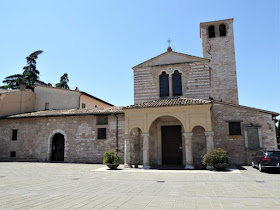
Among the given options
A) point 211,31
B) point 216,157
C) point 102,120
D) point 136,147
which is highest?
point 211,31

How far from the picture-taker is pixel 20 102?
2508cm

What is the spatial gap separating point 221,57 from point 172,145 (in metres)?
14.3

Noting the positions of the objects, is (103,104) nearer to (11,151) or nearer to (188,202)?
(11,151)

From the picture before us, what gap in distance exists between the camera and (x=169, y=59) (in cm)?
1964

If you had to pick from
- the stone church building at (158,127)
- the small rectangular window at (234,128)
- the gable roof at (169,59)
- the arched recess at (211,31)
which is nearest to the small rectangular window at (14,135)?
the stone church building at (158,127)

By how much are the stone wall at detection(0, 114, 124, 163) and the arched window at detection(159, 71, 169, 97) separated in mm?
3981

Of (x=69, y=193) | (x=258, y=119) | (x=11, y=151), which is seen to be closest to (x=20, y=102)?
(x=11, y=151)

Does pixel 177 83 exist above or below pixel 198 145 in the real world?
above

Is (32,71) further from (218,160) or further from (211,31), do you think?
(218,160)

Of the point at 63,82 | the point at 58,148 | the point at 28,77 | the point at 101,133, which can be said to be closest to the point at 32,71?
the point at 28,77

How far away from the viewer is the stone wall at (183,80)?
1842cm

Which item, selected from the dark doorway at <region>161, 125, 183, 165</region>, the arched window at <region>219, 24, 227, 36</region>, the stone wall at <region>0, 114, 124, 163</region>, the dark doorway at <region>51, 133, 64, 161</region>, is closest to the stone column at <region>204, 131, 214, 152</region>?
the dark doorway at <region>161, 125, 183, 165</region>

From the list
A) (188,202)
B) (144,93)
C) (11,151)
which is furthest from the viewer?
(11,151)

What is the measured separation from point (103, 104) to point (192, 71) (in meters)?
17.1
